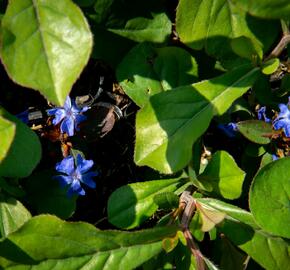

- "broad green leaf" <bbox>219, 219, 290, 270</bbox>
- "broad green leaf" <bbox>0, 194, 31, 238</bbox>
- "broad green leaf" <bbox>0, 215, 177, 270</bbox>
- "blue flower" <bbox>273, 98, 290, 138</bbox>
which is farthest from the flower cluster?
"broad green leaf" <bbox>0, 194, 31, 238</bbox>

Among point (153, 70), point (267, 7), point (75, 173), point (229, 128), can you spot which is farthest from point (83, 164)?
point (267, 7)

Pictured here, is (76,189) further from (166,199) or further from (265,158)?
(265,158)

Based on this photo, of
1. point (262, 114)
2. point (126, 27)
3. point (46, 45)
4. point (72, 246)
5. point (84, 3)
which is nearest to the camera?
point (46, 45)

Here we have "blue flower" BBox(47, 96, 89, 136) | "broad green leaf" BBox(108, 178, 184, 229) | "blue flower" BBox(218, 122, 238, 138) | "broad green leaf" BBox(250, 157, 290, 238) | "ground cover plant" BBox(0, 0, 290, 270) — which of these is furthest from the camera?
"blue flower" BBox(218, 122, 238, 138)

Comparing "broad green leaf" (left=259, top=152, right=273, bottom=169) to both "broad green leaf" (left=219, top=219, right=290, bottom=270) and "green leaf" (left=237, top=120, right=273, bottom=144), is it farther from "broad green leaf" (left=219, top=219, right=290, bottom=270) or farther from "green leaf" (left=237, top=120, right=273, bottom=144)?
"broad green leaf" (left=219, top=219, right=290, bottom=270)

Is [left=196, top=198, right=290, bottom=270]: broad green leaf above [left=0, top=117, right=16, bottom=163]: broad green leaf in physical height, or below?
below

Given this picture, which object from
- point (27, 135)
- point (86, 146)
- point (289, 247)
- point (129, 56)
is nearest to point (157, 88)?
point (129, 56)

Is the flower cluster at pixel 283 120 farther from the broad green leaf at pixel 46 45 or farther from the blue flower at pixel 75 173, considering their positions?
the broad green leaf at pixel 46 45
